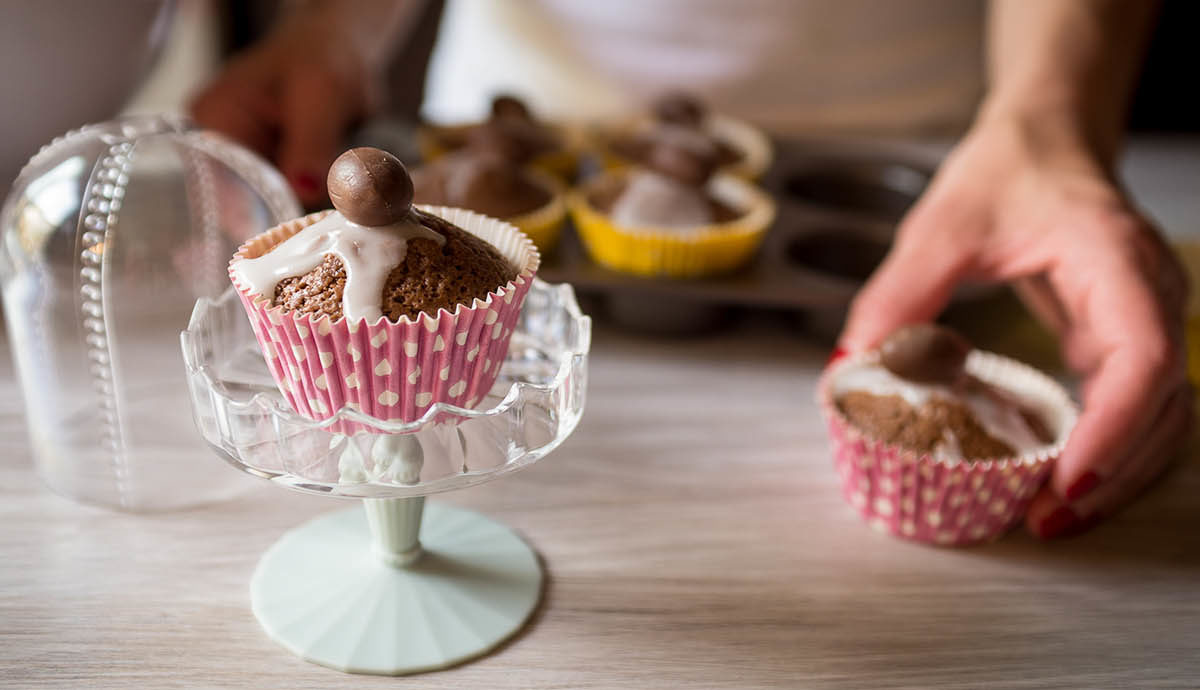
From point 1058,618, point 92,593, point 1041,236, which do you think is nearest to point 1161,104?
point 1041,236

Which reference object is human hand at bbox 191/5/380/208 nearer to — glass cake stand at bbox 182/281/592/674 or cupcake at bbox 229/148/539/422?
glass cake stand at bbox 182/281/592/674

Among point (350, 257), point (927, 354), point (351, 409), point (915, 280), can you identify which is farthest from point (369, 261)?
point (915, 280)

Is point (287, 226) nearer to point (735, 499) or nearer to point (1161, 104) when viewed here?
point (735, 499)

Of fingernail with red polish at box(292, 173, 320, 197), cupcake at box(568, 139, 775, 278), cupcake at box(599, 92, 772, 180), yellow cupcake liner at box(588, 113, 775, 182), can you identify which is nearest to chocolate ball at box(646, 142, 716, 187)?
cupcake at box(568, 139, 775, 278)

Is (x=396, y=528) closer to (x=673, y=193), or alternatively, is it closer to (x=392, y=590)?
(x=392, y=590)

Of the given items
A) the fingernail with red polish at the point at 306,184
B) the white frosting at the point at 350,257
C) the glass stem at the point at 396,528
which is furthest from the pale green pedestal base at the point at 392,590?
the fingernail with red polish at the point at 306,184

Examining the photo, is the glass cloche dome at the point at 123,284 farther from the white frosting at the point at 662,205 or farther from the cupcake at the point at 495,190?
the white frosting at the point at 662,205
